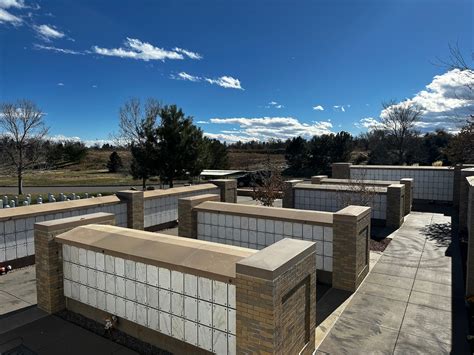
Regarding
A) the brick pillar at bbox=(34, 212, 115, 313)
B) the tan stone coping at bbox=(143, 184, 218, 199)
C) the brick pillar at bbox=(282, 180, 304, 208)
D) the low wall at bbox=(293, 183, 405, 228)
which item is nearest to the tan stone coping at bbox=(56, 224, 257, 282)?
the brick pillar at bbox=(34, 212, 115, 313)

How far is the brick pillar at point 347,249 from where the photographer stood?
8305 mm

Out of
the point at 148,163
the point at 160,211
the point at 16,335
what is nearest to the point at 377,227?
the point at 160,211

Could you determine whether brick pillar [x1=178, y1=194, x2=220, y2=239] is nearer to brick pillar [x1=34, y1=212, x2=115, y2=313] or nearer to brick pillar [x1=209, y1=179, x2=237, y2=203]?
brick pillar [x1=34, y1=212, x2=115, y2=313]

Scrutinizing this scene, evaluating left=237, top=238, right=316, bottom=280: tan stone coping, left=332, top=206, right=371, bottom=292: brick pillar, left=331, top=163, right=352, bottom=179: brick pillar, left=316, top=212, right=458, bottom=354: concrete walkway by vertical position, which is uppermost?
left=331, top=163, right=352, bottom=179: brick pillar

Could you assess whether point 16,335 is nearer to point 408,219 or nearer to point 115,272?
point 115,272

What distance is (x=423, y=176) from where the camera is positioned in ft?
72.0

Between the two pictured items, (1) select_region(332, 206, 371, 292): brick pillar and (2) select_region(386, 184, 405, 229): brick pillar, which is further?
(2) select_region(386, 184, 405, 229): brick pillar

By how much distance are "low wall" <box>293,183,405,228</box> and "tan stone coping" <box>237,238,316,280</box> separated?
1016cm

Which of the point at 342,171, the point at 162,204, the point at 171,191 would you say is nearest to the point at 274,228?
the point at 162,204

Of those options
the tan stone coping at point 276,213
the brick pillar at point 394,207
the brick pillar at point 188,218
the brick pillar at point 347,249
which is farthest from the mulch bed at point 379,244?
the brick pillar at point 188,218

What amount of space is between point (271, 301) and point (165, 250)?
221cm

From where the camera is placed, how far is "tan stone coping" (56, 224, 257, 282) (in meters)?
5.09

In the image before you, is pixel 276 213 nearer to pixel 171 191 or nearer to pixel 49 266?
pixel 49 266

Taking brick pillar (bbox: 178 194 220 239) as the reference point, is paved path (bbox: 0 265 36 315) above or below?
below
